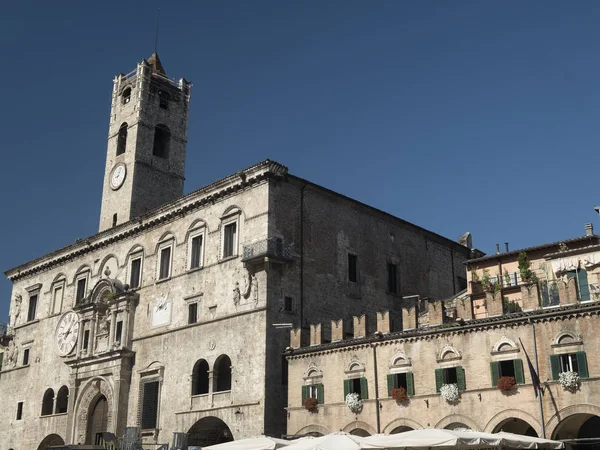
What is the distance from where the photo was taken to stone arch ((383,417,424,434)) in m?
26.3

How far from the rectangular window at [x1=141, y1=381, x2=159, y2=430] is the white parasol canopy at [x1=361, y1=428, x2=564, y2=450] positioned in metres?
17.9

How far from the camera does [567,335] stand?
23609 millimetres

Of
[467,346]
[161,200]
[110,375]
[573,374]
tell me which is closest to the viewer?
[573,374]

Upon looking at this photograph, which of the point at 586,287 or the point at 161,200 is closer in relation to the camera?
the point at 586,287

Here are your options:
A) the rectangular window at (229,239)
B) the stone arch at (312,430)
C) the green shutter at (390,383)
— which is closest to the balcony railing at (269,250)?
the rectangular window at (229,239)

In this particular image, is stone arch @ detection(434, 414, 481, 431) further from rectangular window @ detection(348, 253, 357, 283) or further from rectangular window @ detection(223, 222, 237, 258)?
rectangular window @ detection(223, 222, 237, 258)

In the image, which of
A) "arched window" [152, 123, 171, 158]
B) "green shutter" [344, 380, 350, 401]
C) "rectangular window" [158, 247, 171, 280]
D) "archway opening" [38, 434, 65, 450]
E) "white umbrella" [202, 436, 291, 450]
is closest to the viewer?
"white umbrella" [202, 436, 291, 450]

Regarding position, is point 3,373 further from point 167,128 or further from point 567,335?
point 567,335

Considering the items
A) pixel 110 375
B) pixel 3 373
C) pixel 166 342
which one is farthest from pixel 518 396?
pixel 3 373

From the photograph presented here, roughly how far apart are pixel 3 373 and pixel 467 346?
35.1 meters

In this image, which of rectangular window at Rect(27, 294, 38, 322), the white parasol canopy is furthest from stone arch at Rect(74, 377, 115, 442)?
the white parasol canopy

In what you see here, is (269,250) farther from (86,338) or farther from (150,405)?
(86,338)

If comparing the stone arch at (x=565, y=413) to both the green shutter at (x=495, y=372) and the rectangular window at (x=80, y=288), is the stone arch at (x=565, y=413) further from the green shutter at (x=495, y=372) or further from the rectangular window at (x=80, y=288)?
the rectangular window at (x=80, y=288)

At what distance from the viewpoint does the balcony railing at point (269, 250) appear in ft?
106
